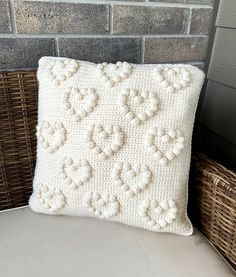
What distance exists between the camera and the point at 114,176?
2.31 feet

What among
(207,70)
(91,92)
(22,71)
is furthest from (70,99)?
(207,70)

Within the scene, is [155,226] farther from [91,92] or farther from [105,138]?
[91,92]

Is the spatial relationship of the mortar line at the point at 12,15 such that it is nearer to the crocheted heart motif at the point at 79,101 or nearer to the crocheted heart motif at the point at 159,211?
the crocheted heart motif at the point at 79,101

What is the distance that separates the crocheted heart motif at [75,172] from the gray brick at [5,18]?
1.32ft

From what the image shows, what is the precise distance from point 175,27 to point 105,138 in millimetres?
508

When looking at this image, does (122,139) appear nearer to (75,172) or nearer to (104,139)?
(104,139)

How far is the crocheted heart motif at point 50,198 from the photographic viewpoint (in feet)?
2.45

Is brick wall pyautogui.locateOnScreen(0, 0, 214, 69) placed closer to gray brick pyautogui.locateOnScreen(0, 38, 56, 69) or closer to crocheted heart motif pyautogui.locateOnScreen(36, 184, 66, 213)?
gray brick pyautogui.locateOnScreen(0, 38, 56, 69)

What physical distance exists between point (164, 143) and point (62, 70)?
0.31m

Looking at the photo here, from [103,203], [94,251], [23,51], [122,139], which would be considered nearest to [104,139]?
[122,139]

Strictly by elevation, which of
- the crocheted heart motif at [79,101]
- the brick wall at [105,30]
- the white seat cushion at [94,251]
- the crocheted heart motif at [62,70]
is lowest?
the white seat cushion at [94,251]

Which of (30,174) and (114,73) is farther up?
(114,73)

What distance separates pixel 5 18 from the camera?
795mm

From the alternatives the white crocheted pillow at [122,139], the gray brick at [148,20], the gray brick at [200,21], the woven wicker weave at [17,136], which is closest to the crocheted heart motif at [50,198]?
the white crocheted pillow at [122,139]
